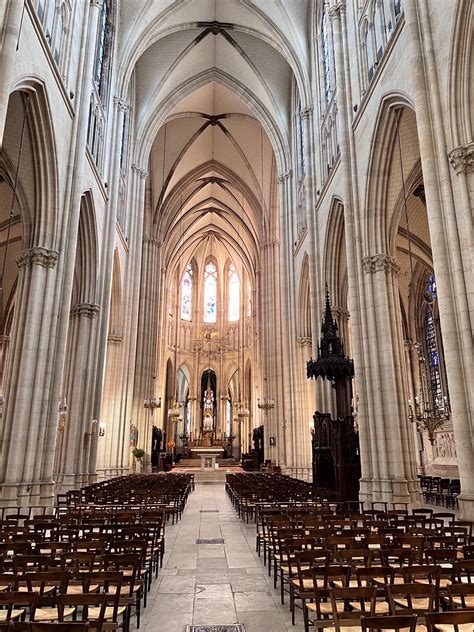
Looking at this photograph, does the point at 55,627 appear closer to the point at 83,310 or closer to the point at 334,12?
the point at 83,310

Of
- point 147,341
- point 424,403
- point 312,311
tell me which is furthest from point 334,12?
point 147,341

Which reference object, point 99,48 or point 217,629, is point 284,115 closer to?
point 99,48

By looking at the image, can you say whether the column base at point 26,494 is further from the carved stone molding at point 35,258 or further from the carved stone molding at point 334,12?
the carved stone molding at point 334,12

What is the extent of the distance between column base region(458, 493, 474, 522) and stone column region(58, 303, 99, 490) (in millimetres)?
13308

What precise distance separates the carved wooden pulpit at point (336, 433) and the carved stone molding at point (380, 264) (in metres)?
2.66

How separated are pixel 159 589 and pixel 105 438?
19.2 m

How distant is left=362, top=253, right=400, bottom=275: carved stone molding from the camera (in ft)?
49.4

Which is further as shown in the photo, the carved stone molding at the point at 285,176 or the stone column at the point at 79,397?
the carved stone molding at the point at 285,176

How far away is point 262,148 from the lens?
3634 cm

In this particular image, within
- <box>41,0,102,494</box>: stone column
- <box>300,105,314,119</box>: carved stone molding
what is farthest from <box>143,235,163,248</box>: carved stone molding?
<box>41,0,102,494</box>: stone column

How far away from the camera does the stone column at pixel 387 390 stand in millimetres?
13516

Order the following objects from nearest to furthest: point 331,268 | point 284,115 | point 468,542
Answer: point 468,542 → point 331,268 → point 284,115

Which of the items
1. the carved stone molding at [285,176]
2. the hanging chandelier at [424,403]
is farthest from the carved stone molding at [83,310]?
the hanging chandelier at [424,403]

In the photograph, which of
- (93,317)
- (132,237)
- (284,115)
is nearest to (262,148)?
(284,115)
